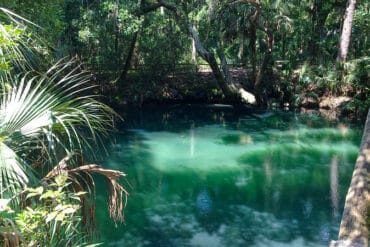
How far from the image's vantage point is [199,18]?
19.8m

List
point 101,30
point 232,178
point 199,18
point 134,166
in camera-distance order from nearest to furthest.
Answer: point 232,178
point 134,166
point 101,30
point 199,18

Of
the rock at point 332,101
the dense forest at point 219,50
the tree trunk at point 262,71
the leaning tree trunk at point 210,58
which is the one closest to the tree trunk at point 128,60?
the dense forest at point 219,50

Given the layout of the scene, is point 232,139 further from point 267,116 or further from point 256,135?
point 267,116

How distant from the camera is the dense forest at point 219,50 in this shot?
1702cm

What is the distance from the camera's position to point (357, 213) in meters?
3.69

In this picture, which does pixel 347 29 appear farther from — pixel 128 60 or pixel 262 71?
pixel 128 60

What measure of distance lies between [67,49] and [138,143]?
16.2 ft

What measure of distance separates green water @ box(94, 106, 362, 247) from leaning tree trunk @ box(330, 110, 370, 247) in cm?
346

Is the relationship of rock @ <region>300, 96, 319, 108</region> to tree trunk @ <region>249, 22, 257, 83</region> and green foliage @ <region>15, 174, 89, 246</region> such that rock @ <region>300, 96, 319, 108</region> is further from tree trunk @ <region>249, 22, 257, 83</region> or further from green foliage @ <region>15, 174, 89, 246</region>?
green foliage @ <region>15, 174, 89, 246</region>

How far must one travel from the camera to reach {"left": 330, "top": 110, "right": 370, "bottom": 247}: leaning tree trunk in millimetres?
3572

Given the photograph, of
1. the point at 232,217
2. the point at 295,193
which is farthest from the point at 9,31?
the point at 295,193

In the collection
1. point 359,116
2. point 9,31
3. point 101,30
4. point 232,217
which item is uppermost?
point 101,30

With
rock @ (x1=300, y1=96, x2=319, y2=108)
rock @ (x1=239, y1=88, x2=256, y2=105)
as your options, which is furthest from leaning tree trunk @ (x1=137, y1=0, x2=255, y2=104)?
rock @ (x1=300, y1=96, x2=319, y2=108)

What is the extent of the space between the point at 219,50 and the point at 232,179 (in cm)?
1064
